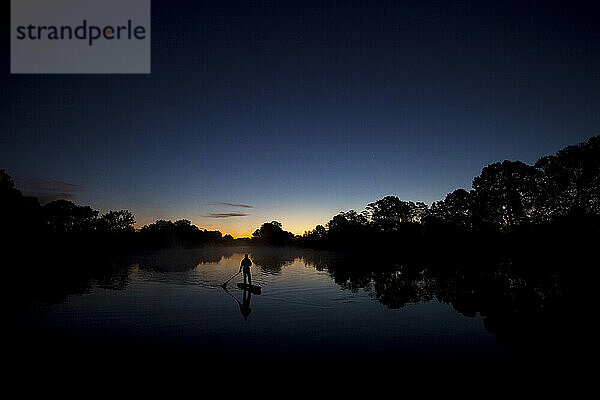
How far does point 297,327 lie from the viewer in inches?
622

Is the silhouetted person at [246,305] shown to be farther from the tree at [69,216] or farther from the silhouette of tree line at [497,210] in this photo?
the tree at [69,216]

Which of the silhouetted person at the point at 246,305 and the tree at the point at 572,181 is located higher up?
the tree at the point at 572,181

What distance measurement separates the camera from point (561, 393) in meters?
9.17

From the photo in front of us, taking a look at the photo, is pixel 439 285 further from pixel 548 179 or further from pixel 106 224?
pixel 106 224

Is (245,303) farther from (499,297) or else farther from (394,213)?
(394,213)

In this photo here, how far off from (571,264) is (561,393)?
1804 inches

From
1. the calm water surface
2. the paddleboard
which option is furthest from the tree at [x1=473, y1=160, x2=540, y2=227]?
the paddleboard

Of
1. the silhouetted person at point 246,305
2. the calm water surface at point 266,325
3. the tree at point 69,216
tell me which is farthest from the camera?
the tree at point 69,216

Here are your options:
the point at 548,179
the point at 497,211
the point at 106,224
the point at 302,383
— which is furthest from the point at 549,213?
the point at 106,224

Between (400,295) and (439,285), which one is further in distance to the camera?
(439,285)

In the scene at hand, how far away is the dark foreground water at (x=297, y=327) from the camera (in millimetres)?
11781

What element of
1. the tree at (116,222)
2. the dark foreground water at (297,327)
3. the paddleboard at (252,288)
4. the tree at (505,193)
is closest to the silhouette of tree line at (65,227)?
the tree at (116,222)

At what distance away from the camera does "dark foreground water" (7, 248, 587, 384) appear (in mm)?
11781

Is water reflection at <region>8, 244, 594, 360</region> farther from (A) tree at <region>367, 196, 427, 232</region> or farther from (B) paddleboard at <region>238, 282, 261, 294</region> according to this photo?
(A) tree at <region>367, 196, 427, 232</region>
